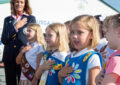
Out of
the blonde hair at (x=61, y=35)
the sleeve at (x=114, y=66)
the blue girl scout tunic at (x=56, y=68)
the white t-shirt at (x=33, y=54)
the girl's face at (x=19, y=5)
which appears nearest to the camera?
the sleeve at (x=114, y=66)

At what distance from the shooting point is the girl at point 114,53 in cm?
120

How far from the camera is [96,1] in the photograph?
8.02 metres

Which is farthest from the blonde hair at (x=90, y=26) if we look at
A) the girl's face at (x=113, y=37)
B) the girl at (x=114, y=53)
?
the girl's face at (x=113, y=37)

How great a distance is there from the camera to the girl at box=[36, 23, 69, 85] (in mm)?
2211

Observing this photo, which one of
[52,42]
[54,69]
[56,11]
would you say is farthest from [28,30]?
[56,11]

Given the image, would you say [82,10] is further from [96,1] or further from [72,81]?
[72,81]

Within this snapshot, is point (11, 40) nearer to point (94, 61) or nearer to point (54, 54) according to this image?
point (54, 54)

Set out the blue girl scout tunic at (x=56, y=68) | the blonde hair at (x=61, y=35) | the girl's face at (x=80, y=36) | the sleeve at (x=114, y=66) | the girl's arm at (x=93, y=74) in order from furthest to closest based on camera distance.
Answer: the blonde hair at (x=61, y=35) < the blue girl scout tunic at (x=56, y=68) < the girl's face at (x=80, y=36) < the girl's arm at (x=93, y=74) < the sleeve at (x=114, y=66)

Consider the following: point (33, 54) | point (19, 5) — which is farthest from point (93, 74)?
point (19, 5)

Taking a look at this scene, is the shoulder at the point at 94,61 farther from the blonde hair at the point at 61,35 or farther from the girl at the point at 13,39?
the girl at the point at 13,39

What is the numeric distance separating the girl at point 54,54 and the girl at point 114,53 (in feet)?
2.92

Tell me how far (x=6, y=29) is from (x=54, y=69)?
1.03 meters

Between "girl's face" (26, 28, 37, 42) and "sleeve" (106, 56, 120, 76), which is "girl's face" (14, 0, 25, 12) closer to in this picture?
"girl's face" (26, 28, 37, 42)

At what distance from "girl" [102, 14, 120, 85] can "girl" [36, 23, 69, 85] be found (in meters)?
0.89
